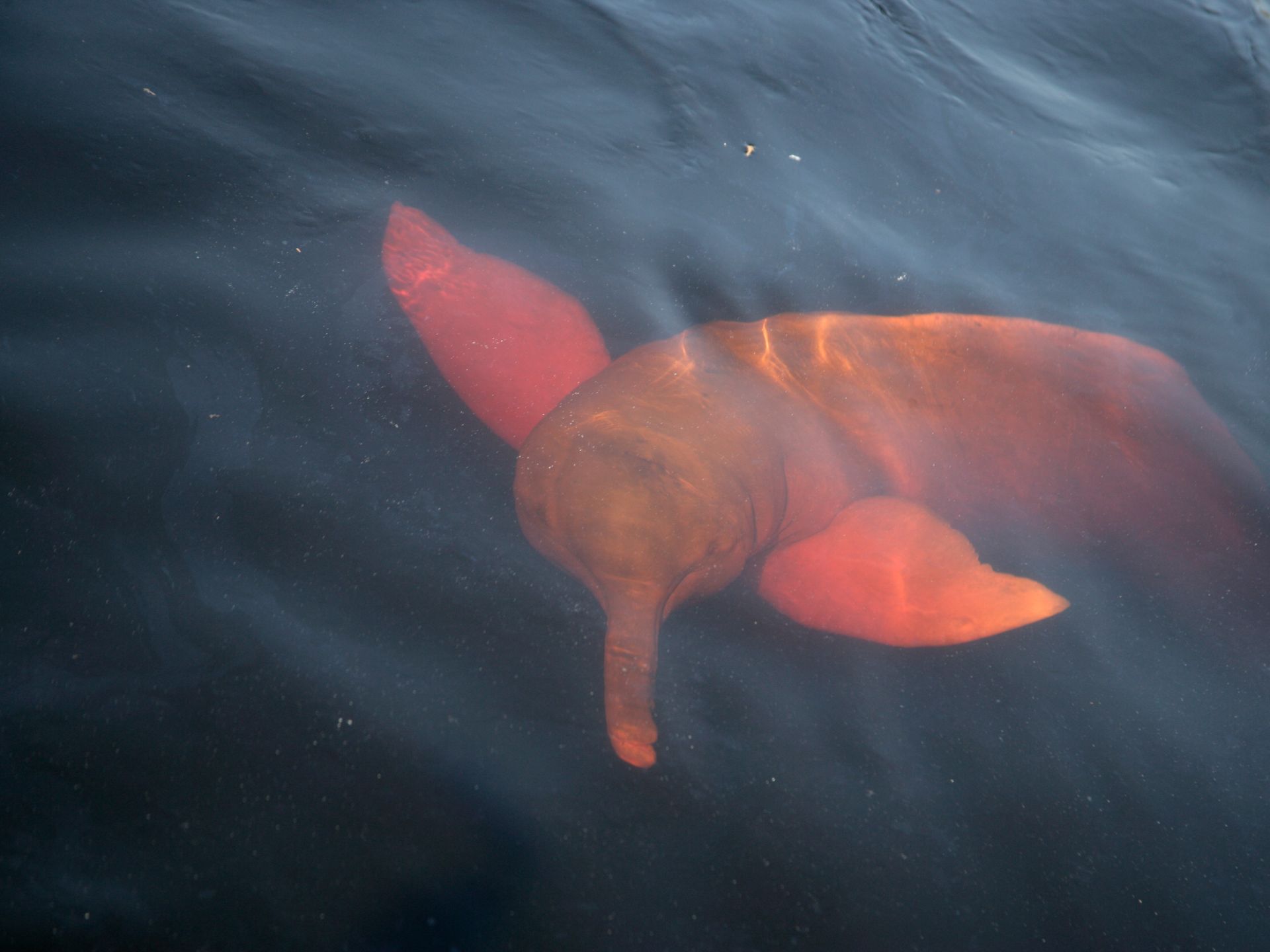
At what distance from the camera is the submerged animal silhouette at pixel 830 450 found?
3301mm

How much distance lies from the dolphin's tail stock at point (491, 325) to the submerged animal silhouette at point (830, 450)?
13 mm

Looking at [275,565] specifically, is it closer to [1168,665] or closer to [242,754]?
[242,754]

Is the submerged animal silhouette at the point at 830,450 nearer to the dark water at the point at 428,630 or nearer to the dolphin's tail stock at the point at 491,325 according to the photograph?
the dolphin's tail stock at the point at 491,325

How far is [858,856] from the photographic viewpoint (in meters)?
2.49

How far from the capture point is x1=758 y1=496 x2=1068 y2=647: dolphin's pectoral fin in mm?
3383

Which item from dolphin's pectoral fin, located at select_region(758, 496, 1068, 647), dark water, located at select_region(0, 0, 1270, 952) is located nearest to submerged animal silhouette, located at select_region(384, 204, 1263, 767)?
dolphin's pectoral fin, located at select_region(758, 496, 1068, 647)

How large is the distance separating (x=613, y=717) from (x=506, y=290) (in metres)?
2.50

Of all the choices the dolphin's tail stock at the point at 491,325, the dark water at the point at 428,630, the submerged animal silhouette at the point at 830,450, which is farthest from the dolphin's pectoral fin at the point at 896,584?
the dolphin's tail stock at the point at 491,325

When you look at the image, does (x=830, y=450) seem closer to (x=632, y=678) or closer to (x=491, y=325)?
(x=491, y=325)

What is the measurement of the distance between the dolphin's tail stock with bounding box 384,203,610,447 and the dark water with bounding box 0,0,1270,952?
0.47 feet

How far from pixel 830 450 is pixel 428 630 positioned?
2.37 meters

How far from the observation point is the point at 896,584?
3744 mm

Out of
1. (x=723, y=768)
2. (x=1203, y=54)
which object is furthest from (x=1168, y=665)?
(x=1203, y=54)

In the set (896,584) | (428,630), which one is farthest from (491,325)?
(896,584)
